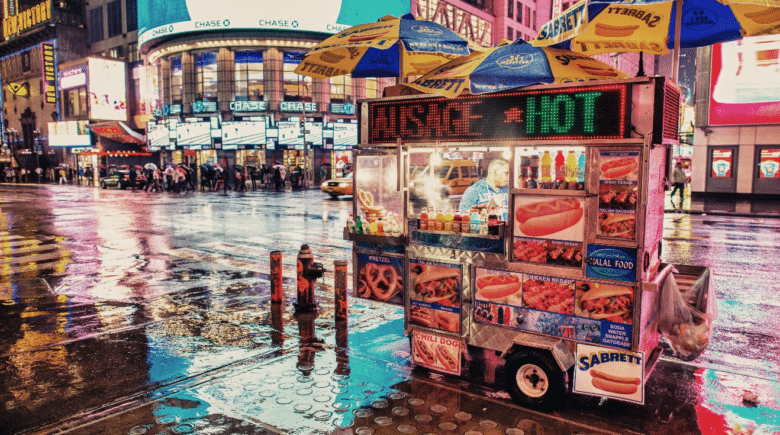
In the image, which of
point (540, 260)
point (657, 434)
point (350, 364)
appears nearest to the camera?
point (657, 434)

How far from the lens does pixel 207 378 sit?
5246 mm

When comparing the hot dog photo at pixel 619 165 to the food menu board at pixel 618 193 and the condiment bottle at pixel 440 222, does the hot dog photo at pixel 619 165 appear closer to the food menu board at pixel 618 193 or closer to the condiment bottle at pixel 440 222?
the food menu board at pixel 618 193

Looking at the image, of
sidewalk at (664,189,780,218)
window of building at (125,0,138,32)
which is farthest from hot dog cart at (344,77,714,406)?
window of building at (125,0,138,32)

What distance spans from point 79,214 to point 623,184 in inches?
854

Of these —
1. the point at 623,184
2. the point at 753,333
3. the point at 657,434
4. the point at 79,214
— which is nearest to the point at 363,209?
the point at 623,184

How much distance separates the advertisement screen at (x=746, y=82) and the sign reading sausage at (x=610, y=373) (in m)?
25.7

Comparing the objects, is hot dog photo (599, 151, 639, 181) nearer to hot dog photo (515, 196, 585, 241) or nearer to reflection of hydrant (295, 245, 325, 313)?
hot dog photo (515, 196, 585, 241)

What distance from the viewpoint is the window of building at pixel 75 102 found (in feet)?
205

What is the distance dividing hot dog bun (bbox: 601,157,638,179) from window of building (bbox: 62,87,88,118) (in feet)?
222

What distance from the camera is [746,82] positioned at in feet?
84.0

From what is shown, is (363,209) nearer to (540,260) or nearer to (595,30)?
(540,260)

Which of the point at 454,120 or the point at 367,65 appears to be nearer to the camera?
the point at 454,120

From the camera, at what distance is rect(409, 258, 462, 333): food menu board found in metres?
5.25

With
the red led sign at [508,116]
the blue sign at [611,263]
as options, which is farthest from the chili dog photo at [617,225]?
the red led sign at [508,116]
